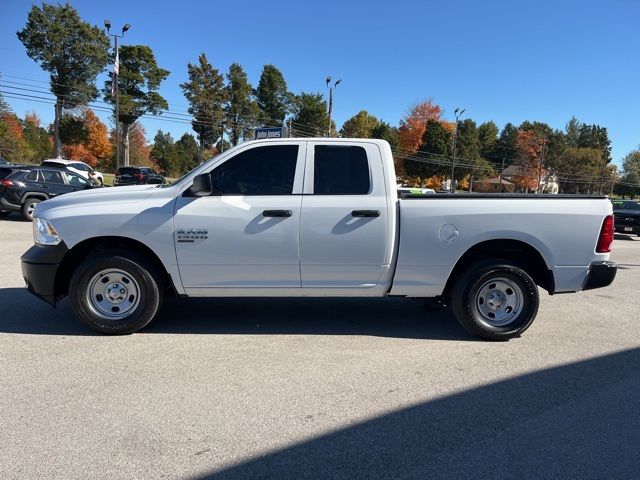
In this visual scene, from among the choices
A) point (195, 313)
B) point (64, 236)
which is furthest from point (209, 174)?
point (195, 313)

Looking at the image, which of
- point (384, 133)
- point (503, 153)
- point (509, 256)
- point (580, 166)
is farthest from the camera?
point (503, 153)

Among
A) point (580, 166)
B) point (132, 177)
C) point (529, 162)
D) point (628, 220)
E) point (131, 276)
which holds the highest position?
point (580, 166)

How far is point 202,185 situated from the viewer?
14.7ft

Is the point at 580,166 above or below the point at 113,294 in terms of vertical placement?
above

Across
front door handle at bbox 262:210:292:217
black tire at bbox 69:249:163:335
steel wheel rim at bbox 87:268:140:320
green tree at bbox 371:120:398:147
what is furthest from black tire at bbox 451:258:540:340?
green tree at bbox 371:120:398:147

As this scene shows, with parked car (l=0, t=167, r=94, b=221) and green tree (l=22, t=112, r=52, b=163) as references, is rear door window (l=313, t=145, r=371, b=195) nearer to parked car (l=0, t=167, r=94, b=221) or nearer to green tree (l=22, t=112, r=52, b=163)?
parked car (l=0, t=167, r=94, b=221)

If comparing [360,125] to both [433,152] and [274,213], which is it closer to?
[433,152]

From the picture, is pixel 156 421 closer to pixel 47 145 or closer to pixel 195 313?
pixel 195 313

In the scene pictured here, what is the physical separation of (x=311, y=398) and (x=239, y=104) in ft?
179

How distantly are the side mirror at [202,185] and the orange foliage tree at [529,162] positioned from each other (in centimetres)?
7688

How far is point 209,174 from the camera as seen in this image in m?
4.58

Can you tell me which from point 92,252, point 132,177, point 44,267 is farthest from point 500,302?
point 132,177

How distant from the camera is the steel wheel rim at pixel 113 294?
183 inches

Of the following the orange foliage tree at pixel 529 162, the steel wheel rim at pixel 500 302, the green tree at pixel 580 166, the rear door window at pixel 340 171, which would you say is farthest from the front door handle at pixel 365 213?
the green tree at pixel 580 166
